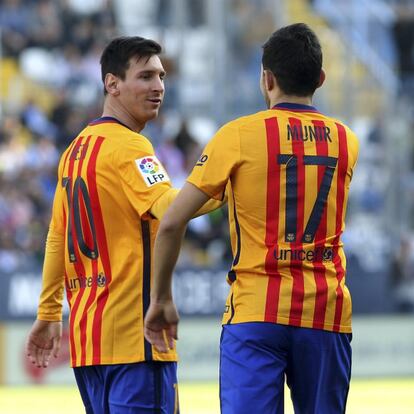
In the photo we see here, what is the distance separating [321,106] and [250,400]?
11730 mm

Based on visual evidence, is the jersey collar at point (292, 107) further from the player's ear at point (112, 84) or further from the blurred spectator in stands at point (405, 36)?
the blurred spectator in stands at point (405, 36)

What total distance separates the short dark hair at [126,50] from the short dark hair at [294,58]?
0.65 meters

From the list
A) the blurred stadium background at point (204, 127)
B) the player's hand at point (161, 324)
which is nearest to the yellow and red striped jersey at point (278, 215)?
the player's hand at point (161, 324)

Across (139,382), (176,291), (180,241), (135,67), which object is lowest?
(176,291)

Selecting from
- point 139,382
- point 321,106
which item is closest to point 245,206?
point 139,382

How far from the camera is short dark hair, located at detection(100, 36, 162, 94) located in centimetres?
493

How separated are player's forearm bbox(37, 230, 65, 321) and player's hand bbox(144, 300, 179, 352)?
82 cm

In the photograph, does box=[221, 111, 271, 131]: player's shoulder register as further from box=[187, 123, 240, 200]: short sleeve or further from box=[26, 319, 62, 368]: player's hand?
box=[26, 319, 62, 368]: player's hand

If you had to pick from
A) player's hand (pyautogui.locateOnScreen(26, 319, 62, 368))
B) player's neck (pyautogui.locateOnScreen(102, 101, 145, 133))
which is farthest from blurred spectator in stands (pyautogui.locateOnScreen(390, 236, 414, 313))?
player's neck (pyautogui.locateOnScreen(102, 101, 145, 133))

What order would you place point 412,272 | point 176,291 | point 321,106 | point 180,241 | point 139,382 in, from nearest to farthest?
point 180,241 → point 139,382 → point 176,291 → point 412,272 → point 321,106

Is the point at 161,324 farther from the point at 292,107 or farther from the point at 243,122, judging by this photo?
the point at 292,107

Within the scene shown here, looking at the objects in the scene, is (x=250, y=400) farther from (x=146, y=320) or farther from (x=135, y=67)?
(x=135, y=67)

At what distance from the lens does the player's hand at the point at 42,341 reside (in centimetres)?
513

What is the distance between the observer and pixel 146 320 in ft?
14.2
